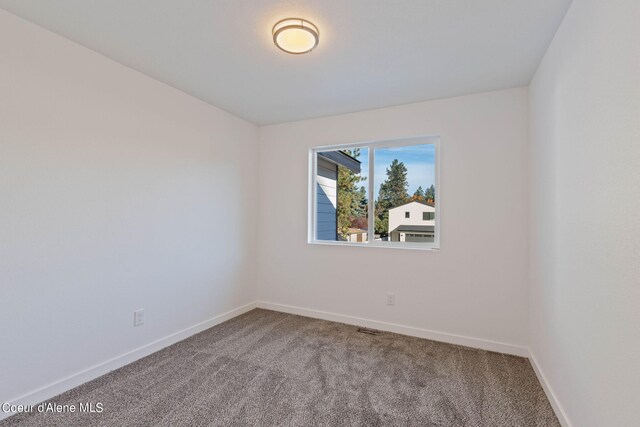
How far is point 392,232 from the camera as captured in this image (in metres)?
3.25

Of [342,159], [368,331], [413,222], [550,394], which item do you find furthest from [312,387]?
[342,159]

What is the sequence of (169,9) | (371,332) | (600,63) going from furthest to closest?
(371,332), (169,9), (600,63)

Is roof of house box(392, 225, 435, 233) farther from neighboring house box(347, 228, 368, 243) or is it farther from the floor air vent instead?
the floor air vent

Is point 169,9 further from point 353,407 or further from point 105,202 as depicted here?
point 353,407

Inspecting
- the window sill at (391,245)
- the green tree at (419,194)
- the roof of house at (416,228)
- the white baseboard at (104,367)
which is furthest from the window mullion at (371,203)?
the white baseboard at (104,367)

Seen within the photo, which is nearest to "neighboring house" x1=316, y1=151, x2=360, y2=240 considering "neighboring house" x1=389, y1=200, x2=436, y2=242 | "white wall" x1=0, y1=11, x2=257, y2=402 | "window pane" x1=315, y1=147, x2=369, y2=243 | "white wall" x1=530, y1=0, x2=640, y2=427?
"window pane" x1=315, y1=147, x2=369, y2=243

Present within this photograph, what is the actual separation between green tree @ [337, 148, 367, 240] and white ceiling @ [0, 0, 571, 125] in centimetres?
96

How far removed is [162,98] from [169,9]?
1.10 m

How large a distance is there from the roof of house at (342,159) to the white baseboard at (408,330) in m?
1.72

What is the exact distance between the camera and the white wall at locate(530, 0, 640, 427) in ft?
3.56

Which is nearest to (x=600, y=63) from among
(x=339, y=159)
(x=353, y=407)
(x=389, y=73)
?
(x=389, y=73)

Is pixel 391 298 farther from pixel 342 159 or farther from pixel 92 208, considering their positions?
pixel 92 208

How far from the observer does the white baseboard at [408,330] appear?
2602 mm

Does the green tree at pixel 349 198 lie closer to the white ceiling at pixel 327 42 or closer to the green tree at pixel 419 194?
the green tree at pixel 419 194
